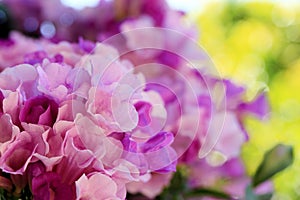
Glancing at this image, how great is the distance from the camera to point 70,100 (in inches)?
11.6

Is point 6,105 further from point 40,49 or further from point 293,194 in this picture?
point 293,194

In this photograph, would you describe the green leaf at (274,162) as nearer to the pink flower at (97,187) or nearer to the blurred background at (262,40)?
the pink flower at (97,187)

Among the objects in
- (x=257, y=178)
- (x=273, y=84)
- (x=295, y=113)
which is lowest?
(x=273, y=84)

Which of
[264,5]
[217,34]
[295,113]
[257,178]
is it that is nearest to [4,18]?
[257,178]

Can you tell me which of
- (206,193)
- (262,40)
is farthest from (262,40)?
(206,193)

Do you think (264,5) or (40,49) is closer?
(40,49)

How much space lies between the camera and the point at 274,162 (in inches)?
16.0

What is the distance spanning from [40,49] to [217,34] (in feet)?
3.22

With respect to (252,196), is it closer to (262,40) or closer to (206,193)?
(206,193)

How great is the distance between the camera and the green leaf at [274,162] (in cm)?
40

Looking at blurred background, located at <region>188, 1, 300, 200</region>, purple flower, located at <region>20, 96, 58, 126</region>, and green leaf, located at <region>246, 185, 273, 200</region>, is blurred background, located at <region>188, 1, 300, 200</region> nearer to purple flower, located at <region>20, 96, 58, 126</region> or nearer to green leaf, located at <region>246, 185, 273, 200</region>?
green leaf, located at <region>246, 185, 273, 200</region>

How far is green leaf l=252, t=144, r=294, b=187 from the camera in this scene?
15.8 inches

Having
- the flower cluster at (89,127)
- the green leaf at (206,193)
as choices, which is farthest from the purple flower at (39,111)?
the green leaf at (206,193)

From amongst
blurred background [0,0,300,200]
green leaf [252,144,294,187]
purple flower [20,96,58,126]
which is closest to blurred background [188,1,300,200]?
blurred background [0,0,300,200]
